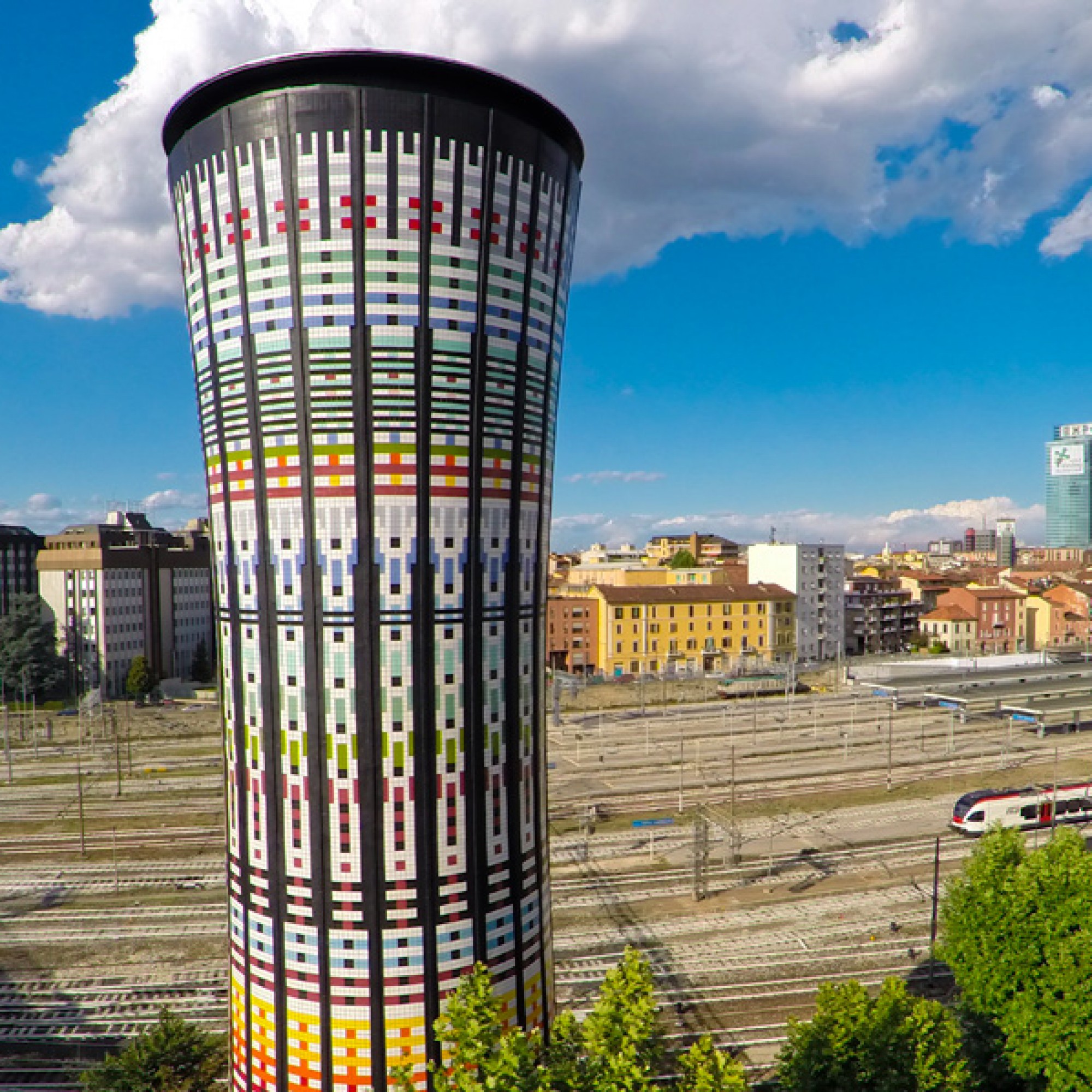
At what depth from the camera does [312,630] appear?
73.8 ft

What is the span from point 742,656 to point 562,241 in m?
116

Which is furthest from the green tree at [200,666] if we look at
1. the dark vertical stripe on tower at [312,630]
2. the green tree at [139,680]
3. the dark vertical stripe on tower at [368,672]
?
the dark vertical stripe on tower at [368,672]

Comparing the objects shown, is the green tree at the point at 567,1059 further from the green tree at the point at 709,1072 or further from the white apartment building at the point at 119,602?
the white apartment building at the point at 119,602

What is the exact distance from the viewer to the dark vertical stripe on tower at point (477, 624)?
73.5ft

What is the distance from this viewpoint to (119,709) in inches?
4104

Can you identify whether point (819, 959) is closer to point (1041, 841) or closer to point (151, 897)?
point (1041, 841)

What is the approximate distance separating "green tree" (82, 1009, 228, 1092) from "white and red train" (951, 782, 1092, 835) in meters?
49.5

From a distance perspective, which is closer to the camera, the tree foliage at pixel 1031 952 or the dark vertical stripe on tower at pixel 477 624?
the dark vertical stripe on tower at pixel 477 624

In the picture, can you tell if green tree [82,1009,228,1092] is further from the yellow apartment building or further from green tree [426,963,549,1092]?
the yellow apartment building

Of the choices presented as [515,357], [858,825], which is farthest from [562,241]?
[858,825]

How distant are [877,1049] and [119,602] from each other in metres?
116

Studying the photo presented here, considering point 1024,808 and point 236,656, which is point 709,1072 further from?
point 1024,808

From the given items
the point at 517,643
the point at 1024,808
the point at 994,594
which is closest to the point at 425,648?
the point at 517,643

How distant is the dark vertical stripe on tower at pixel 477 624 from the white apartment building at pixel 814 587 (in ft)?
406
